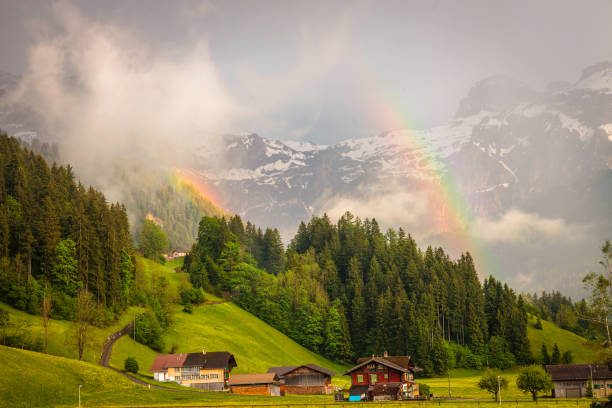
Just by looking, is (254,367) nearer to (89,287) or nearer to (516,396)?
(89,287)

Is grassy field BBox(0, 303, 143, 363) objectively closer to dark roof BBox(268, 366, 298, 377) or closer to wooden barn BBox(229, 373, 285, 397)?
wooden barn BBox(229, 373, 285, 397)

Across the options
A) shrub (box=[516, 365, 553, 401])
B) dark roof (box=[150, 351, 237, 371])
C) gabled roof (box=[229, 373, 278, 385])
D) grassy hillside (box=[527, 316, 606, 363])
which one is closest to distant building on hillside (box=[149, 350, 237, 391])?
dark roof (box=[150, 351, 237, 371])

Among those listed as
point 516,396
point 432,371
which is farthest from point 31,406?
point 432,371

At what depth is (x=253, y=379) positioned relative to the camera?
10975cm

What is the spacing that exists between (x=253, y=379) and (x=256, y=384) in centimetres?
159

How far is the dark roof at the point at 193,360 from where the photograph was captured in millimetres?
109812

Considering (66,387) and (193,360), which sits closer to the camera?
(66,387)

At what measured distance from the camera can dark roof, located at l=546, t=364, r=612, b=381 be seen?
10225 cm

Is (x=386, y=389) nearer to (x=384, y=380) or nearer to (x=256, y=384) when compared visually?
(x=384, y=380)

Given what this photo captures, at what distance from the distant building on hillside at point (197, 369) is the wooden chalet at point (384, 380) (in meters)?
26.2

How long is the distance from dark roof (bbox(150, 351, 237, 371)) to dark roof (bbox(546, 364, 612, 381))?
208 feet

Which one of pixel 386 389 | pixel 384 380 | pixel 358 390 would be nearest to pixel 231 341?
pixel 384 380

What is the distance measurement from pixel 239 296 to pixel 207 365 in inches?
2854

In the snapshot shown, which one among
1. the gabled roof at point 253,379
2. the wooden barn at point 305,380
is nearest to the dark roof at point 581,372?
the wooden barn at point 305,380
